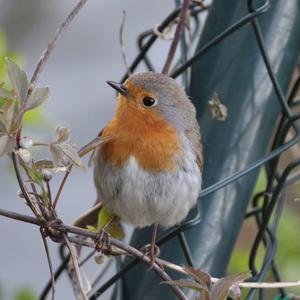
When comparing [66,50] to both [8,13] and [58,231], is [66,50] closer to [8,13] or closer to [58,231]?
[8,13]

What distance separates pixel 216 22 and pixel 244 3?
0.39ft

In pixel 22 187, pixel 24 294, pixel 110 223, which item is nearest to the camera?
pixel 22 187

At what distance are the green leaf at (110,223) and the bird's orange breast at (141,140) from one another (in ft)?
0.56

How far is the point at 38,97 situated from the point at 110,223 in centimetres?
95

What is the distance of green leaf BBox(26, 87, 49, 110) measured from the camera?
1.93m

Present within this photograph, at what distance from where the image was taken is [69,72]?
31.8ft

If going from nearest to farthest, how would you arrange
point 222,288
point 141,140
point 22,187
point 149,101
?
point 22,187
point 222,288
point 141,140
point 149,101

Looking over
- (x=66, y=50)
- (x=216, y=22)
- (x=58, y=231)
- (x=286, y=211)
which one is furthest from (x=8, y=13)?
(x=58, y=231)

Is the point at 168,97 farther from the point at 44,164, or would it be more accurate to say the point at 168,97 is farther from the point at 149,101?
the point at 44,164

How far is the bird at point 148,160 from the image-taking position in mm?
2883

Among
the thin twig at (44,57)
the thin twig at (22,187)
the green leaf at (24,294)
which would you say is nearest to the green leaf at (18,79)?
the thin twig at (44,57)

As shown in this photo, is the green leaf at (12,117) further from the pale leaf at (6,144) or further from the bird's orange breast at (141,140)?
the bird's orange breast at (141,140)

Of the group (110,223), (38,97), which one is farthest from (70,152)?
(110,223)

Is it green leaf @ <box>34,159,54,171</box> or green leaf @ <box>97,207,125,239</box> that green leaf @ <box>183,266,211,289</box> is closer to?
green leaf @ <box>34,159,54,171</box>
